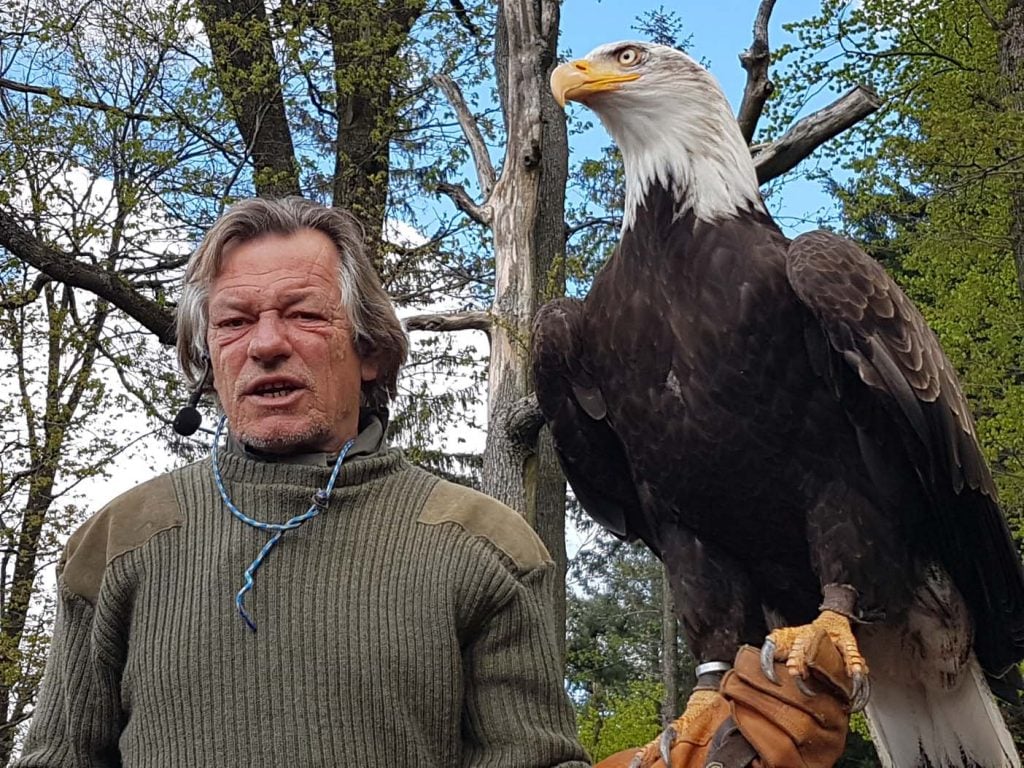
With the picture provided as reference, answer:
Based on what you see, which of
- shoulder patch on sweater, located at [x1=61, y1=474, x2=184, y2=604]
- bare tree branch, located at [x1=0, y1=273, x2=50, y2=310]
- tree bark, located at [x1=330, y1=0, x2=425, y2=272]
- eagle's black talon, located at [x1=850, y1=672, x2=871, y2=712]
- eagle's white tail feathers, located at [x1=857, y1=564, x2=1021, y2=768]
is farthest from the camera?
tree bark, located at [x1=330, y1=0, x2=425, y2=272]

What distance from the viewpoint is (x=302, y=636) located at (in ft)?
6.23

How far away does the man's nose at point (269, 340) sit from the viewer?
6.59ft

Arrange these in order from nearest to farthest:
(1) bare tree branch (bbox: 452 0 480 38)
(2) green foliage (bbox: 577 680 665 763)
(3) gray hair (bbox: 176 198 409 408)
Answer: (3) gray hair (bbox: 176 198 409 408) < (1) bare tree branch (bbox: 452 0 480 38) < (2) green foliage (bbox: 577 680 665 763)

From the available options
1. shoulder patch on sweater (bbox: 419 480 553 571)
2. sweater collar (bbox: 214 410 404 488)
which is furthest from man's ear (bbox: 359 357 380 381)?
shoulder patch on sweater (bbox: 419 480 553 571)

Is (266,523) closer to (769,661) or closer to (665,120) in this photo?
(769,661)

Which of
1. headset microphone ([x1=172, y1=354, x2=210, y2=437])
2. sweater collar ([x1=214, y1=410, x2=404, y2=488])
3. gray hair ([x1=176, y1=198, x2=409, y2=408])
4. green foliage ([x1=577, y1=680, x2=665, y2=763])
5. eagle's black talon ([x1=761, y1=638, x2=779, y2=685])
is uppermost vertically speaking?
green foliage ([x1=577, y1=680, x2=665, y2=763])

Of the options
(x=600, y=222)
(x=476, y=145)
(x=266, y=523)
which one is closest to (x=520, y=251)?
(x=476, y=145)

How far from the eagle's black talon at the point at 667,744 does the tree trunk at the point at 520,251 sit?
4191 mm

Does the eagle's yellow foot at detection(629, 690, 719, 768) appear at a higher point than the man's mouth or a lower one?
lower

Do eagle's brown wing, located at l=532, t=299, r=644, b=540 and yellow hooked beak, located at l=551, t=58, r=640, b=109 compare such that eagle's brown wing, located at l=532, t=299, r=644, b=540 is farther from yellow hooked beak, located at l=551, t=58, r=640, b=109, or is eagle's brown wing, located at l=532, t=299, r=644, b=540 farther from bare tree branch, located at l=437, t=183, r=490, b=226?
bare tree branch, located at l=437, t=183, r=490, b=226

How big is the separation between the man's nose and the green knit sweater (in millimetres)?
188

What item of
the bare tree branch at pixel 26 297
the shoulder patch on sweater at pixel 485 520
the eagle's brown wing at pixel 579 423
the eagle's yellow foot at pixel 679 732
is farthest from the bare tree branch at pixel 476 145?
the shoulder patch on sweater at pixel 485 520

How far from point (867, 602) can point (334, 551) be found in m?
1.38

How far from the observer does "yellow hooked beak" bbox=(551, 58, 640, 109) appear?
121 inches
